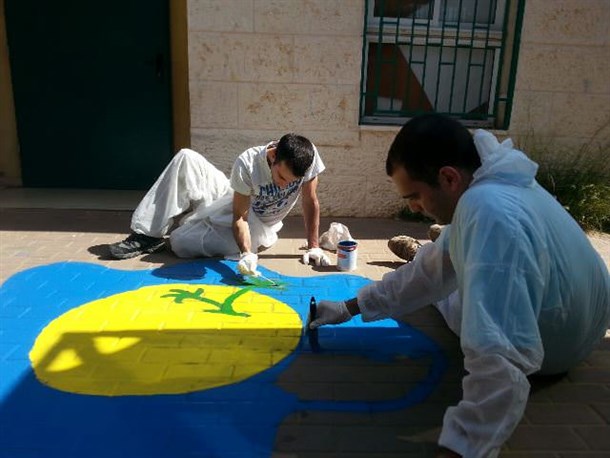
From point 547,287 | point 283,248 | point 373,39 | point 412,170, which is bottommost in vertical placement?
point 283,248

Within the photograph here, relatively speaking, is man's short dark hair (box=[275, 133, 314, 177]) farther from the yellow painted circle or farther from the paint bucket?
the yellow painted circle

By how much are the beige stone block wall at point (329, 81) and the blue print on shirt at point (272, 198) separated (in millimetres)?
1298

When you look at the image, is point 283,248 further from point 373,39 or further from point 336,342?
point 373,39

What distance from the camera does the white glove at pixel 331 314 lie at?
2617mm

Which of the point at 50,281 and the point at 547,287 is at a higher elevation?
the point at 547,287

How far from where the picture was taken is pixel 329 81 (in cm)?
495

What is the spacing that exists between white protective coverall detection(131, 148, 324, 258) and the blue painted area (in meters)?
1.09

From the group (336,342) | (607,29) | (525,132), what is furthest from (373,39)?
(336,342)

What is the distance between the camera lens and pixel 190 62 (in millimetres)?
4863

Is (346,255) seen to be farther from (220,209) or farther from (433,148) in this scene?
(433,148)

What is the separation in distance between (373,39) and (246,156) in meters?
2.21

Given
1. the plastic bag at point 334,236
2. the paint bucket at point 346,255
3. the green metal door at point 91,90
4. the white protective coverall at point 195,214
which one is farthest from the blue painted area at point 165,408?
the green metal door at point 91,90

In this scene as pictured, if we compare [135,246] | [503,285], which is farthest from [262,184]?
[503,285]

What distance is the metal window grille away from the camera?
200 inches
